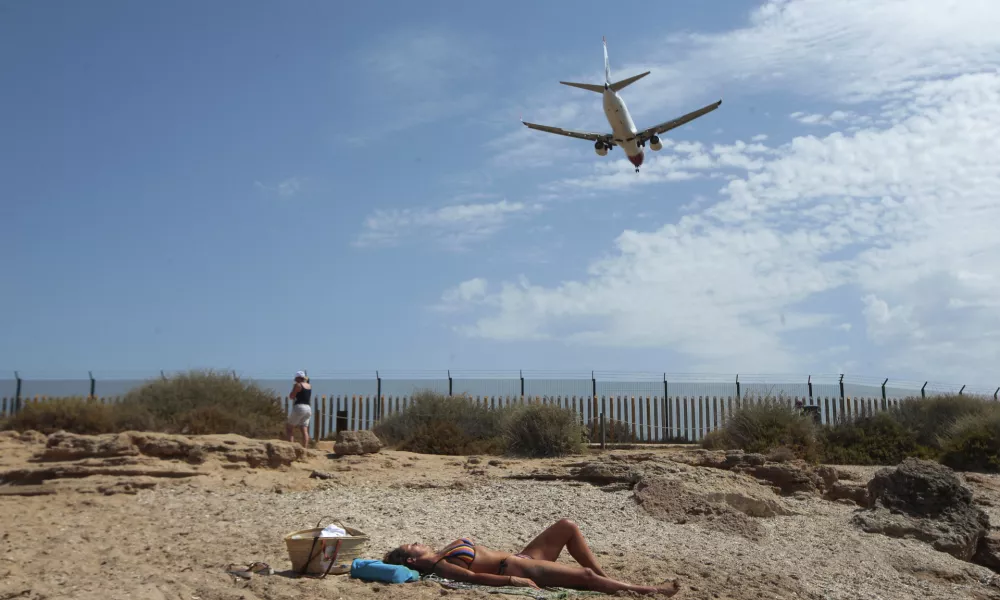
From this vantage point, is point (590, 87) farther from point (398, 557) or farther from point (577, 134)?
point (398, 557)

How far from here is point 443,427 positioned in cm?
1811

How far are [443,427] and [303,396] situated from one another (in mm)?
3832

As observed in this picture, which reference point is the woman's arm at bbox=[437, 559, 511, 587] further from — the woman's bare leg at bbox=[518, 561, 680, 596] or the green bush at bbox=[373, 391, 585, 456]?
the green bush at bbox=[373, 391, 585, 456]

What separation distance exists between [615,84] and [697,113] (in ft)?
10.4

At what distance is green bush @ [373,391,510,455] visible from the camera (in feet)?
57.7

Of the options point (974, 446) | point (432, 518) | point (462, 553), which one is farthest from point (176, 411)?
point (974, 446)

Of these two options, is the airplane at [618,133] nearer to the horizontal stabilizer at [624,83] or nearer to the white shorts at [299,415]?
the horizontal stabilizer at [624,83]

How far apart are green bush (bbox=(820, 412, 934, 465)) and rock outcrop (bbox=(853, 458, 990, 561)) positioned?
6.10 meters

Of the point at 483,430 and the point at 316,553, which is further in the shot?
the point at 483,430

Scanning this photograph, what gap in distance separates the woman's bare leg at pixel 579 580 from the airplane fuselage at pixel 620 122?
53.7ft

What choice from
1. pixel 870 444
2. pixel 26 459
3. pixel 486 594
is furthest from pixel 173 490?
pixel 870 444

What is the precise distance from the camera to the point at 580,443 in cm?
1733

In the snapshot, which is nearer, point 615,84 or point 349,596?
point 349,596

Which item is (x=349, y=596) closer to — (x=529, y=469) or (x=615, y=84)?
(x=529, y=469)
